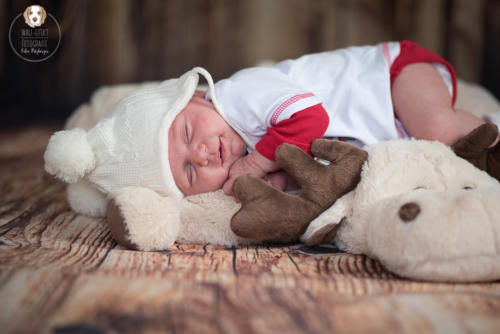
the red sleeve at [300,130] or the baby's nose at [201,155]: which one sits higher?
the red sleeve at [300,130]

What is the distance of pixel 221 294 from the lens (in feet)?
2.01

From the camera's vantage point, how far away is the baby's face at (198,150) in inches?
40.8

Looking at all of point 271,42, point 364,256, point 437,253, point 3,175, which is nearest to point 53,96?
point 3,175

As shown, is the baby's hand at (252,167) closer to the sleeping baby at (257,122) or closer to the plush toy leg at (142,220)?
the sleeping baby at (257,122)

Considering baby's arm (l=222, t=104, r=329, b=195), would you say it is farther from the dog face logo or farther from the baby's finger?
Answer: the dog face logo

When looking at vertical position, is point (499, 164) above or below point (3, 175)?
above

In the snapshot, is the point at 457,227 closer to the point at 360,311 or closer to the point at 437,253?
the point at 437,253

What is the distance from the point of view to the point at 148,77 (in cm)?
219

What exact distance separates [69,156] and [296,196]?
50 centimetres

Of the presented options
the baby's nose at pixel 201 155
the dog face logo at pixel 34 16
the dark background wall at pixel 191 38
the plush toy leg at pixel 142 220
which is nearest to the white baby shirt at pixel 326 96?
the baby's nose at pixel 201 155

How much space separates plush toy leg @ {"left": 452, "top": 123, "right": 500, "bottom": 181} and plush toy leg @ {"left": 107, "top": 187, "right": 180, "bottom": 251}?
25.5 inches

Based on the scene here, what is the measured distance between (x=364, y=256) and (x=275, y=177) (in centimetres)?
30

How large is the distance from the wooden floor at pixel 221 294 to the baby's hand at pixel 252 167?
0.18m

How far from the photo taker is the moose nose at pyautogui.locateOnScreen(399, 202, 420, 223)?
728 millimetres
